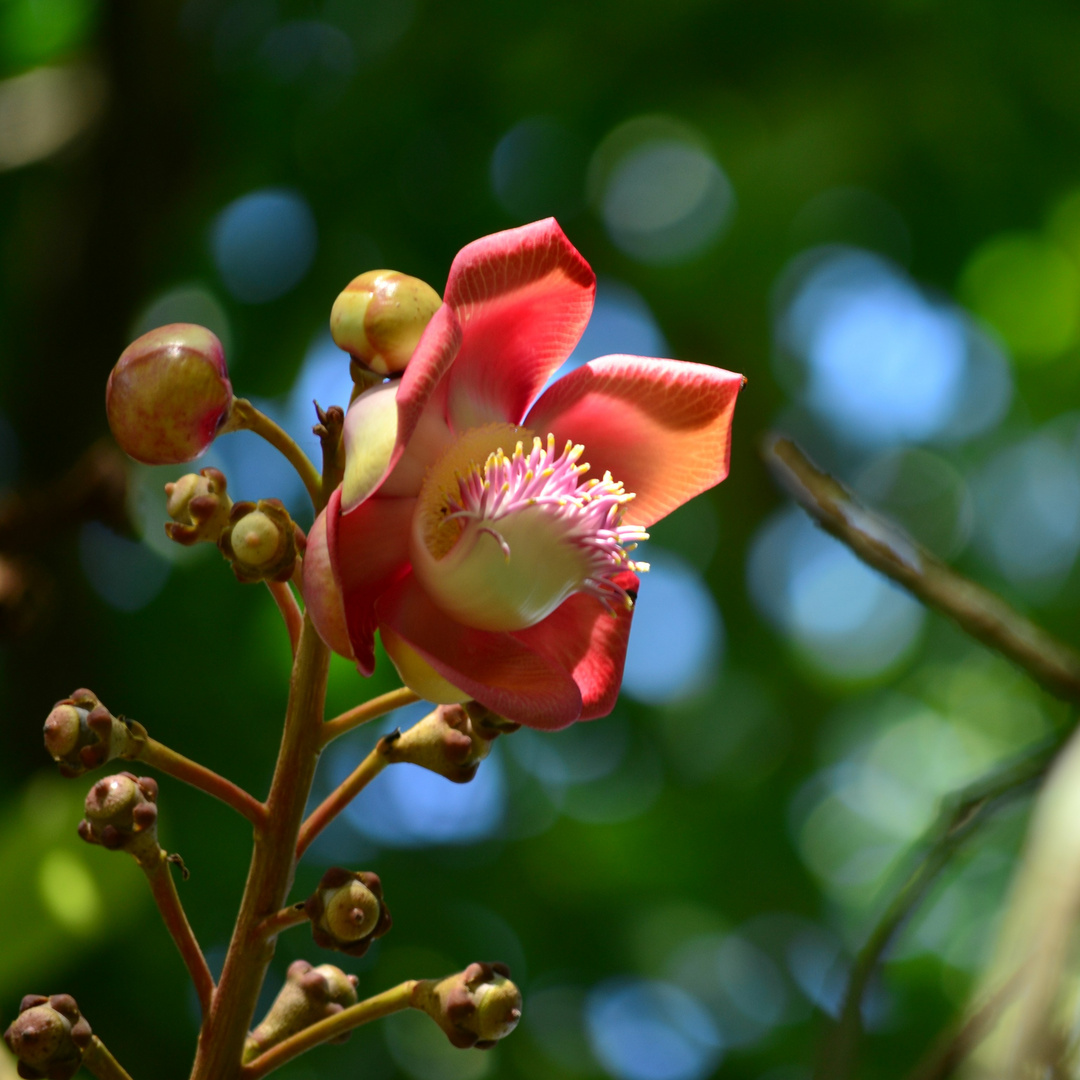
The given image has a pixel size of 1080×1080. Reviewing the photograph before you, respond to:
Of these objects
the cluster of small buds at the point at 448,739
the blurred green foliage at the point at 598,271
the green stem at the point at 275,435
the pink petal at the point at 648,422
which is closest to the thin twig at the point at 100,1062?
the cluster of small buds at the point at 448,739

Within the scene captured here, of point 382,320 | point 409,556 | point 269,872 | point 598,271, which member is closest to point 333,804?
point 269,872

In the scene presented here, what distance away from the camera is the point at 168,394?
665 mm

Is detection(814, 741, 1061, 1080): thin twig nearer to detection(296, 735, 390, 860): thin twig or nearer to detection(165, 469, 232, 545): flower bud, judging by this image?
detection(296, 735, 390, 860): thin twig

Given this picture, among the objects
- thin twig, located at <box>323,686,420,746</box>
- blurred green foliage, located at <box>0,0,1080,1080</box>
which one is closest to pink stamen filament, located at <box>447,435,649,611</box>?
thin twig, located at <box>323,686,420,746</box>

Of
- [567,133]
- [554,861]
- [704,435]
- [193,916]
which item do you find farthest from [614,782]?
[704,435]

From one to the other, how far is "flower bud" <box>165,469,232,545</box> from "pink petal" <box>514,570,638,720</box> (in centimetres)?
21

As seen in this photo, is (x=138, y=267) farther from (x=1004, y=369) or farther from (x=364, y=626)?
(x=364, y=626)

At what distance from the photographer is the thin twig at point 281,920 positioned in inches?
26.4

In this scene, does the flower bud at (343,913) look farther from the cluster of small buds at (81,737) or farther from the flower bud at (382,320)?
the flower bud at (382,320)

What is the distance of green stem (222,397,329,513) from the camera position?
70 cm

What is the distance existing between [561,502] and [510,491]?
3 cm

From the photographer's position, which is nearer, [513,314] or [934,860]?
[934,860]

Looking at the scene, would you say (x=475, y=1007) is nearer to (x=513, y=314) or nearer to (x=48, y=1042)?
(x=48, y=1042)

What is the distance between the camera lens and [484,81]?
9.89 feet
